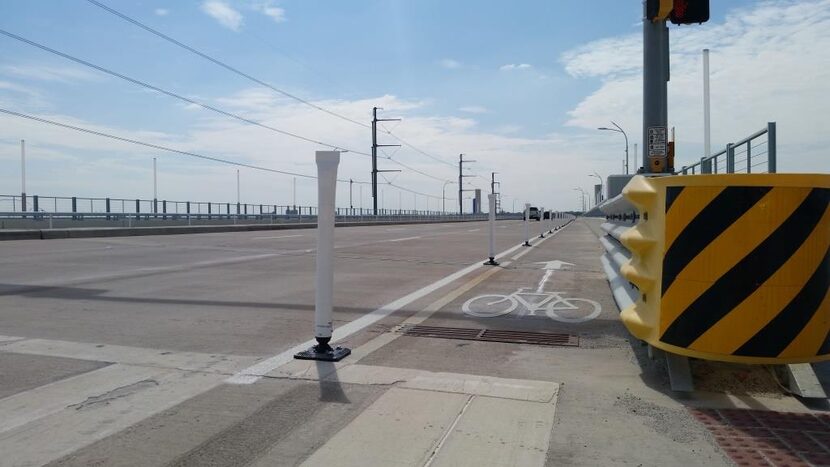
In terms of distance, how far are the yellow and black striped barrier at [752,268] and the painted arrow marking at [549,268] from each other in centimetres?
602

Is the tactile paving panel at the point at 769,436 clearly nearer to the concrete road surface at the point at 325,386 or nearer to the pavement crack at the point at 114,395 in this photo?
the concrete road surface at the point at 325,386

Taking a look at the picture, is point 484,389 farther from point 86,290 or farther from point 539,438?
point 86,290

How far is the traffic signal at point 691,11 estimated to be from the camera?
325 inches

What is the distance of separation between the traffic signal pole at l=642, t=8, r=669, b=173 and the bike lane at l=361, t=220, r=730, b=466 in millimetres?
2202

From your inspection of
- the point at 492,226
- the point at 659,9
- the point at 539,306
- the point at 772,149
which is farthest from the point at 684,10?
the point at 492,226

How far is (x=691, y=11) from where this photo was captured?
326 inches

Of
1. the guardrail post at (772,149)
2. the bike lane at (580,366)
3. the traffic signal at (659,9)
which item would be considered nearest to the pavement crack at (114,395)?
the bike lane at (580,366)

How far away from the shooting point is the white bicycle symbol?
8562 millimetres

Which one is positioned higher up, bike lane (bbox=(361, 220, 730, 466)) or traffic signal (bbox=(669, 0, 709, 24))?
traffic signal (bbox=(669, 0, 709, 24))

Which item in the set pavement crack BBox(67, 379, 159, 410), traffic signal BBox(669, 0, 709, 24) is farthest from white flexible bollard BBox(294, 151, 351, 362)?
traffic signal BBox(669, 0, 709, 24)

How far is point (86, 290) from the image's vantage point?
33.1 ft

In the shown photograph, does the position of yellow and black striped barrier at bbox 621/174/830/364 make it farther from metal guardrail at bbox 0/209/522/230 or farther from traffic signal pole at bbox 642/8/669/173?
metal guardrail at bbox 0/209/522/230

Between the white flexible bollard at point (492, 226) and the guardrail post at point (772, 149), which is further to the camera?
the white flexible bollard at point (492, 226)

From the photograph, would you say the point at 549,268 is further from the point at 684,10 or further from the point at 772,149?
the point at 772,149
